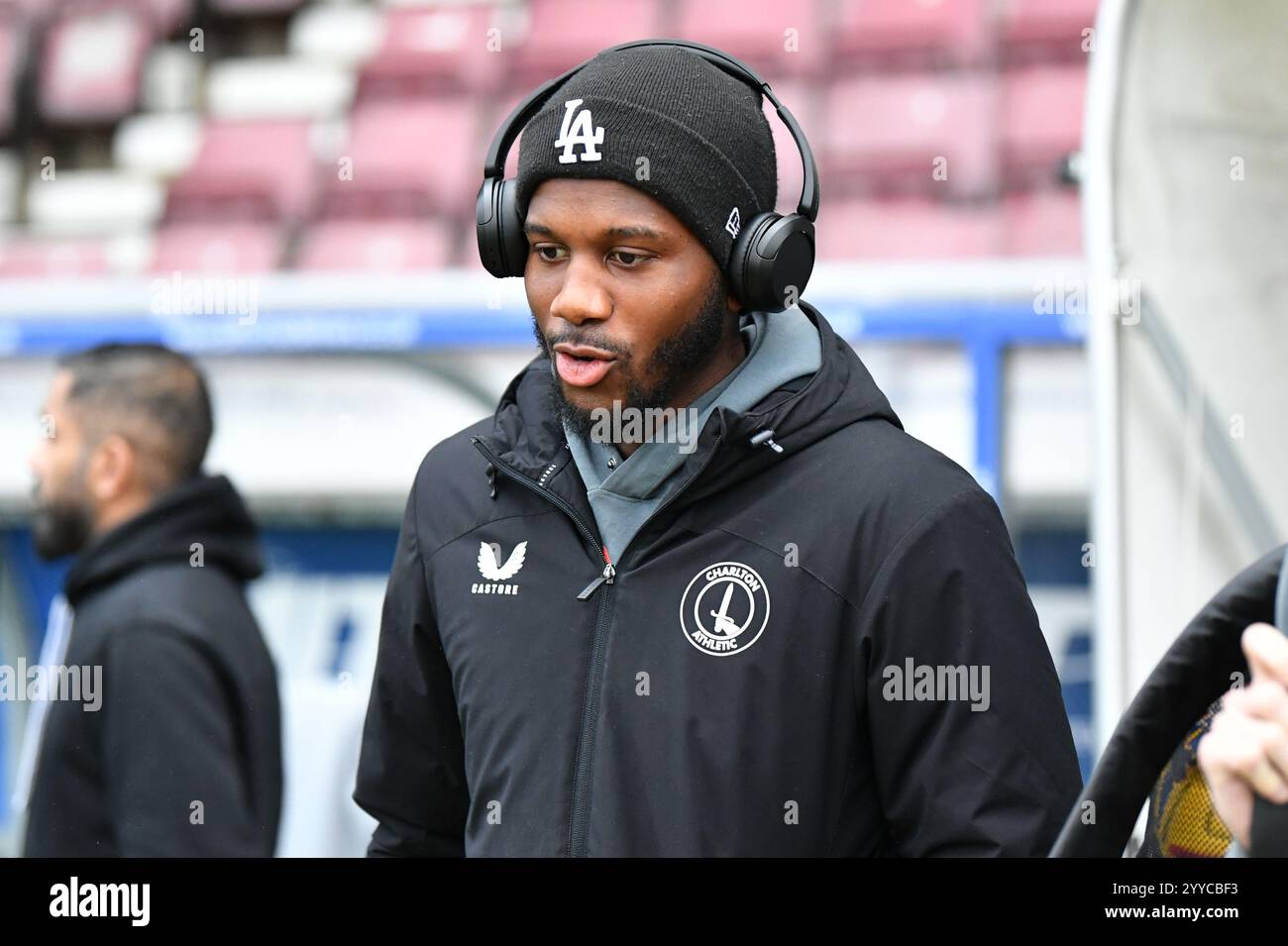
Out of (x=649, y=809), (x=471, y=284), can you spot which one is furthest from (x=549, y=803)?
(x=471, y=284)

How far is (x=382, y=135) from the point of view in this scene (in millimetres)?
4090

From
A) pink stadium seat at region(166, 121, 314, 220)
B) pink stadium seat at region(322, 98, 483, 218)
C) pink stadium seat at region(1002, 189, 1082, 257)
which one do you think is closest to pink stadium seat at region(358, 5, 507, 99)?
pink stadium seat at region(322, 98, 483, 218)

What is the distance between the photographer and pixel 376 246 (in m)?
3.87

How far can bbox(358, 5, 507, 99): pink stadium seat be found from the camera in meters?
4.12

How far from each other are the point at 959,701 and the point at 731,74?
512mm

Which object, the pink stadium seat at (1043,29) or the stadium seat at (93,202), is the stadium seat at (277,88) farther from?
the pink stadium seat at (1043,29)

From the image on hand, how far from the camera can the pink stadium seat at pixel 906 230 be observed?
342 cm

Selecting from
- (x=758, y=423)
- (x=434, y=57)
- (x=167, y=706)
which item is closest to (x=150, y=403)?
(x=167, y=706)

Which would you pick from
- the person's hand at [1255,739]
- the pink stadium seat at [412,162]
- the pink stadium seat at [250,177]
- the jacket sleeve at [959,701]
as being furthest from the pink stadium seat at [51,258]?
the person's hand at [1255,739]

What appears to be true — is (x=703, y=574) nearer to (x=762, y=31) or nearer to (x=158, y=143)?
(x=762, y=31)

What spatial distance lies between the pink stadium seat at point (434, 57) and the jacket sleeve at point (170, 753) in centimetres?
233

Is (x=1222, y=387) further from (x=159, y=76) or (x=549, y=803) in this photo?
(x=159, y=76)

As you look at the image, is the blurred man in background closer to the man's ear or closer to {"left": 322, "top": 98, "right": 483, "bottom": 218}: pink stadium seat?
the man's ear

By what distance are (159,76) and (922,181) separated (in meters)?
2.20
